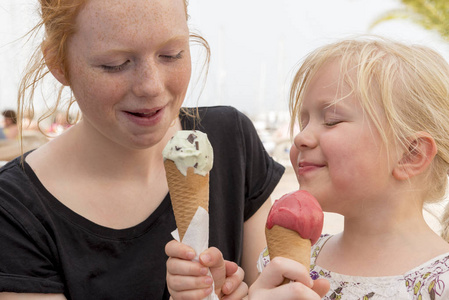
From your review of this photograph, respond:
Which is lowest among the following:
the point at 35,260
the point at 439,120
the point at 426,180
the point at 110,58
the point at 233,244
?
the point at 233,244

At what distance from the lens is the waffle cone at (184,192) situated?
1.32 metres

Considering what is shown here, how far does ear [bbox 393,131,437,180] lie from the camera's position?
1513mm

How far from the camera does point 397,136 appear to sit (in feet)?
4.83

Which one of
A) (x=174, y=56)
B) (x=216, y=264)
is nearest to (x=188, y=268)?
(x=216, y=264)

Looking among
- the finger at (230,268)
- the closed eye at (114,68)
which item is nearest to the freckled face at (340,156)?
the finger at (230,268)

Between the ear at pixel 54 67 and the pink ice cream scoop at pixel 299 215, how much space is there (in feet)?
3.17

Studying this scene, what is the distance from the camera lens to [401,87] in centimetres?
152

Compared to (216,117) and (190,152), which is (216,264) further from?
(216,117)

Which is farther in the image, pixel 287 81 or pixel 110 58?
pixel 287 81

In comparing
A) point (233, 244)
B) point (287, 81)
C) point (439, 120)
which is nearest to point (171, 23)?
point (287, 81)

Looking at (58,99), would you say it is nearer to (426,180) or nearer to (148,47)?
(148,47)

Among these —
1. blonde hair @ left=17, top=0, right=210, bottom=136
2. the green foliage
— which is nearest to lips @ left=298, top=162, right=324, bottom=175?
blonde hair @ left=17, top=0, right=210, bottom=136

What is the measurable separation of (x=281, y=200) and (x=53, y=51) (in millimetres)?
980

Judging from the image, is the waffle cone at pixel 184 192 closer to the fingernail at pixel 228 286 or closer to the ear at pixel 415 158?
the fingernail at pixel 228 286
